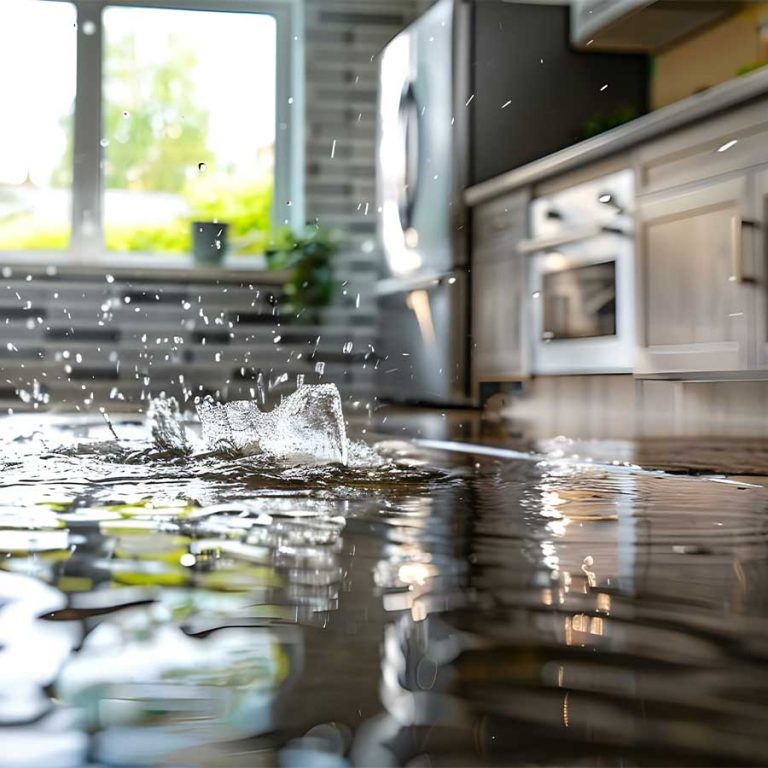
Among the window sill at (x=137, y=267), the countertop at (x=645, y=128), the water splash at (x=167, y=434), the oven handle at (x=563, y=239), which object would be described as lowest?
the water splash at (x=167, y=434)

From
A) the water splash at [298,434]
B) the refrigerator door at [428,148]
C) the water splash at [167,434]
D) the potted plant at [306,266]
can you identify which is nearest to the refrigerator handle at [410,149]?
the refrigerator door at [428,148]

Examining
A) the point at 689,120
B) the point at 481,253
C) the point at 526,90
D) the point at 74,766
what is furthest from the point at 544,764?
the point at 526,90

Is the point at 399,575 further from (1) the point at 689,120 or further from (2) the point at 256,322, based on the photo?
(2) the point at 256,322

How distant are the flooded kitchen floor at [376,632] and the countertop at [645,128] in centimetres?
142

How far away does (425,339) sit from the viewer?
4.13m

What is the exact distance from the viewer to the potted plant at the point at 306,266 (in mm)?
4844

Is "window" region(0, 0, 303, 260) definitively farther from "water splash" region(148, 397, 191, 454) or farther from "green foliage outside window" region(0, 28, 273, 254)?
"water splash" region(148, 397, 191, 454)

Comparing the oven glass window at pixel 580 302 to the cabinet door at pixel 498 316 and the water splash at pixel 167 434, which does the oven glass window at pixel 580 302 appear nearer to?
the cabinet door at pixel 498 316

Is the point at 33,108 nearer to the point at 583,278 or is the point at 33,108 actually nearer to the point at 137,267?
the point at 137,267

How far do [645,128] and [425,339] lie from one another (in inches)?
62.1

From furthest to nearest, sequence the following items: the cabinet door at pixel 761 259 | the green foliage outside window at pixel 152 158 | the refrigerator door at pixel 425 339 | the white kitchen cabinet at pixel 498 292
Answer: the green foliage outside window at pixel 152 158, the refrigerator door at pixel 425 339, the white kitchen cabinet at pixel 498 292, the cabinet door at pixel 761 259

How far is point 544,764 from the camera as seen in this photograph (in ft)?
1.17

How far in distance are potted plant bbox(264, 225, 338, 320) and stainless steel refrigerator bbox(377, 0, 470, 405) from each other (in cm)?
45

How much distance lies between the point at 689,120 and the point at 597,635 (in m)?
2.24
